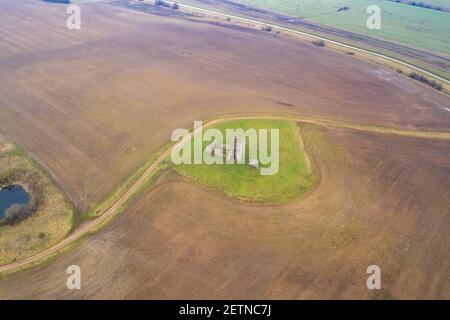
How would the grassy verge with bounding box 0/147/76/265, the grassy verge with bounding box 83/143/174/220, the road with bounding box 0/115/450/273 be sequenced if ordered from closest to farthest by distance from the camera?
the road with bounding box 0/115/450/273
the grassy verge with bounding box 0/147/76/265
the grassy verge with bounding box 83/143/174/220

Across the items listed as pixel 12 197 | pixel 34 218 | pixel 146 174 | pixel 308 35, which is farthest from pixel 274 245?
pixel 308 35

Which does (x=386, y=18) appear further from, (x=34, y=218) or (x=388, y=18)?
(x=34, y=218)

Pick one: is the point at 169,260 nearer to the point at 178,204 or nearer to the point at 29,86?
the point at 178,204

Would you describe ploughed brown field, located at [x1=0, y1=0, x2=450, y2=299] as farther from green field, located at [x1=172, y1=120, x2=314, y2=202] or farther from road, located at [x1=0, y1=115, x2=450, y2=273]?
green field, located at [x1=172, y1=120, x2=314, y2=202]

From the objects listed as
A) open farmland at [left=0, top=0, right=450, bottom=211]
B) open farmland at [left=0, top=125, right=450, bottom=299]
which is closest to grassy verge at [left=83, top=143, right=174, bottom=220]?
open farmland at [left=0, top=0, right=450, bottom=211]

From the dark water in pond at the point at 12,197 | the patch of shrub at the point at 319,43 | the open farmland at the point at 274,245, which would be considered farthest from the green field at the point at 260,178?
the patch of shrub at the point at 319,43

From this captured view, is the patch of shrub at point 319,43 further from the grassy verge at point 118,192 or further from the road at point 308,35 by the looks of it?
the grassy verge at point 118,192
